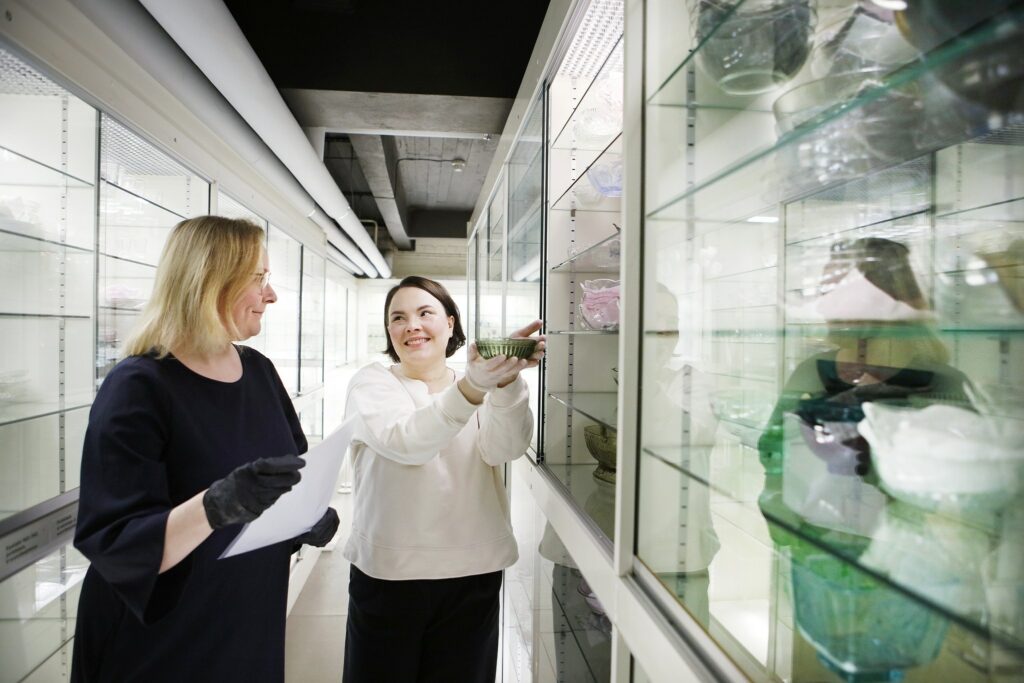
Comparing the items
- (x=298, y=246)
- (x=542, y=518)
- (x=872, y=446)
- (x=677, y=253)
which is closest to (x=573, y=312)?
(x=542, y=518)

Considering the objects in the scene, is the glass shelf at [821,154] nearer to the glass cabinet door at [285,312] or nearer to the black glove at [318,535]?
the black glove at [318,535]

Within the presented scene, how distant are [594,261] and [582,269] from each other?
0.28ft

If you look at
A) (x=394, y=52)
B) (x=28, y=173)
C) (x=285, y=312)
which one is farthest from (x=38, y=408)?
(x=285, y=312)

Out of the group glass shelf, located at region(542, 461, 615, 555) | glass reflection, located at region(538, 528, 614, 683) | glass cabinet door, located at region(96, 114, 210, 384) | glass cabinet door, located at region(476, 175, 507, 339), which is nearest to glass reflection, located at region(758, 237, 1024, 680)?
glass shelf, located at region(542, 461, 615, 555)

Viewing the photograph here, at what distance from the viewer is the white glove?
4.47ft

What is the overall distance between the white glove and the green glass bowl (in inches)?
0.5

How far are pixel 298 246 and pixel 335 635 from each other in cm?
285

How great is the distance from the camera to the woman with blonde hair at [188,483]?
103 cm

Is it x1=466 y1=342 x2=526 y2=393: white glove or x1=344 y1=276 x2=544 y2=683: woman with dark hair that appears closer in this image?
x1=466 y1=342 x2=526 y2=393: white glove

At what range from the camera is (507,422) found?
1516mm

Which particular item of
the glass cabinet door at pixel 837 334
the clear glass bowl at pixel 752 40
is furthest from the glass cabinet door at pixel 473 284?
the clear glass bowl at pixel 752 40

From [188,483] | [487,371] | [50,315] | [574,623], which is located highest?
[50,315]

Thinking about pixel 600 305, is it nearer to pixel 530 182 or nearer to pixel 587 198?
pixel 587 198

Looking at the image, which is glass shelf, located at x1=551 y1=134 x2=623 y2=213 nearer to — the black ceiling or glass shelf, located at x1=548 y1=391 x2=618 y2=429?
glass shelf, located at x1=548 y1=391 x2=618 y2=429
